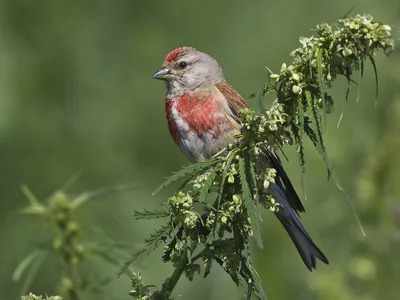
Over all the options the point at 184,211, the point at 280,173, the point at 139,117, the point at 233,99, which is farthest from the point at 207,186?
the point at 139,117

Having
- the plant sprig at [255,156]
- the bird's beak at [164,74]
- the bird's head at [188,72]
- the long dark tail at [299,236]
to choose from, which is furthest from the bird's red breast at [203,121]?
the plant sprig at [255,156]

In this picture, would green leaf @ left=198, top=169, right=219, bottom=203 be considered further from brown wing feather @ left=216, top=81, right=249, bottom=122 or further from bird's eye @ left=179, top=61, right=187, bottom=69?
bird's eye @ left=179, top=61, right=187, bottom=69

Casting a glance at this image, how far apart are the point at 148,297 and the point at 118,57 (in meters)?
6.01

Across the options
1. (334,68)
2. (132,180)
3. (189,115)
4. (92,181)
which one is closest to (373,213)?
(189,115)

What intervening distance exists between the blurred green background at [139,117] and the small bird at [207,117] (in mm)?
317

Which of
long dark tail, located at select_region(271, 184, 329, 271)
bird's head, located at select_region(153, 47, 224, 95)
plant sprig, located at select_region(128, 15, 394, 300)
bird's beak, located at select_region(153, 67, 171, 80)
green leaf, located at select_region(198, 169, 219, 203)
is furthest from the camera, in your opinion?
bird's beak, located at select_region(153, 67, 171, 80)

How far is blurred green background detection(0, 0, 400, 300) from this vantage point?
495 centimetres

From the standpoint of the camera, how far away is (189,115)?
4.92m

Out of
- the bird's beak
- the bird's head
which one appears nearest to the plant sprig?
the bird's head

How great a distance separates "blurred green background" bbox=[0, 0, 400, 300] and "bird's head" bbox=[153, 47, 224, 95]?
583mm

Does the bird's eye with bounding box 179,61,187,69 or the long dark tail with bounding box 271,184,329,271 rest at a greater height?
the bird's eye with bounding box 179,61,187,69

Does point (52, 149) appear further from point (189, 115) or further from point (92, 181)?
point (189, 115)

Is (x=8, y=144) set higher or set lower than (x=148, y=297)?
higher

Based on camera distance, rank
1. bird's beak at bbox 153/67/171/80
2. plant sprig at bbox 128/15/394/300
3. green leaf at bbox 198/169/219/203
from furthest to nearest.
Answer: bird's beak at bbox 153/67/171/80 → green leaf at bbox 198/169/219/203 → plant sprig at bbox 128/15/394/300
